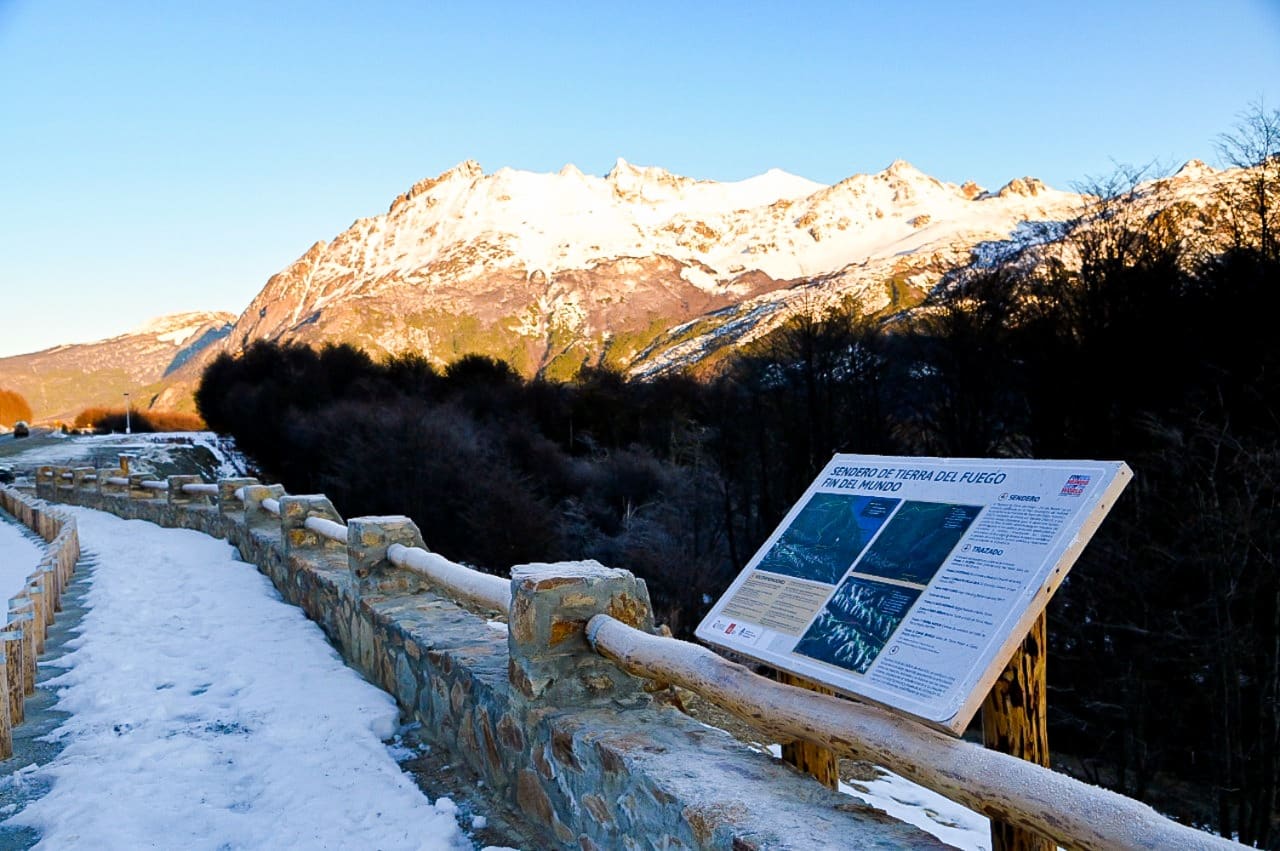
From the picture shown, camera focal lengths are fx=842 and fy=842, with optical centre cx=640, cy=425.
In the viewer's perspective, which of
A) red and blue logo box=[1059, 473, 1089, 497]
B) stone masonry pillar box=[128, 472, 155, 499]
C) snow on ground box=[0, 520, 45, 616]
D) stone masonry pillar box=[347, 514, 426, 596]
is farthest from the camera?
stone masonry pillar box=[128, 472, 155, 499]

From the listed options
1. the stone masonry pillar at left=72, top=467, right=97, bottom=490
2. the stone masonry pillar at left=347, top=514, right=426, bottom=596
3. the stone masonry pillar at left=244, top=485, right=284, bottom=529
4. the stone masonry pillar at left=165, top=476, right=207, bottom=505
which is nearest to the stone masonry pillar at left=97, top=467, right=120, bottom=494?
the stone masonry pillar at left=72, top=467, right=97, bottom=490

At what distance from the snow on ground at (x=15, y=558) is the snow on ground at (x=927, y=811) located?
725cm

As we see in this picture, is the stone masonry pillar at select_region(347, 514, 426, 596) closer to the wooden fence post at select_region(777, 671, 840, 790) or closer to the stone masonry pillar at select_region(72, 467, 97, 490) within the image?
the wooden fence post at select_region(777, 671, 840, 790)

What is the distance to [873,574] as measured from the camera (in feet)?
7.57

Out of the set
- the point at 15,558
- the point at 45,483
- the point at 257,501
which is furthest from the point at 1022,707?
the point at 45,483

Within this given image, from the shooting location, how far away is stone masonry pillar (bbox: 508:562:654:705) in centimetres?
312

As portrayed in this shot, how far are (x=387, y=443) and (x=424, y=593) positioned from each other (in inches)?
1111

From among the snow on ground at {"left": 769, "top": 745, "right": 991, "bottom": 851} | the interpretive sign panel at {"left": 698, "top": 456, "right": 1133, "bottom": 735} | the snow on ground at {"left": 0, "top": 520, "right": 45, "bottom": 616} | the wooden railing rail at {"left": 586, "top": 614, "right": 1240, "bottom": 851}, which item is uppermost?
the interpretive sign panel at {"left": 698, "top": 456, "right": 1133, "bottom": 735}

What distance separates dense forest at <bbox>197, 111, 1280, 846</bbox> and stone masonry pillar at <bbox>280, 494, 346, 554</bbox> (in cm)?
920

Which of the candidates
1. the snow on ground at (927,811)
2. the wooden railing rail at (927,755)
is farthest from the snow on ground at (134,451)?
the wooden railing rail at (927,755)

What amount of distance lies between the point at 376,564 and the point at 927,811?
12.4ft

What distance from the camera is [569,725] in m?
2.94

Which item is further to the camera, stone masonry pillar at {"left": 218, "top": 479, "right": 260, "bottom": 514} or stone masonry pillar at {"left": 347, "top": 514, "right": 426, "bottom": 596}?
stone masonry pillar at {"left": 218, "top": 479, "right": 260, "bottom": 514}

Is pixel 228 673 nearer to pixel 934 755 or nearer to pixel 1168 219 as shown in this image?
pixel 934 755
